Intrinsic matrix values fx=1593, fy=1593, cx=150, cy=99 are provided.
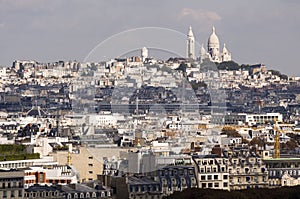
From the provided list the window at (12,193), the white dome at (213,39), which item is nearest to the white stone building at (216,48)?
the white dome at (213,39)

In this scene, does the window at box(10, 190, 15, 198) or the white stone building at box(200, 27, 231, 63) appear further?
the white stone building at box(200, 27, 231, 63)

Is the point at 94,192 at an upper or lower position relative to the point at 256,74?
lower

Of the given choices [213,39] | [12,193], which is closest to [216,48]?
[213,39]

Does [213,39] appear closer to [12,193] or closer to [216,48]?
[216,48]

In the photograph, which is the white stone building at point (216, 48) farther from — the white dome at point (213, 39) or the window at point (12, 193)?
the window at point (12, 193)

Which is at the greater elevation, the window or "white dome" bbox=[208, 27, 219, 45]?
"white dome" bbox=[208, 27, 219, 45]

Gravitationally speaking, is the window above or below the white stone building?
below

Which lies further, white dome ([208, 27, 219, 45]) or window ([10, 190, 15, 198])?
white dome ([208, 27, 219, 45])

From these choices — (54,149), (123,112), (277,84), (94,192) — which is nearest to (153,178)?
(94,192)

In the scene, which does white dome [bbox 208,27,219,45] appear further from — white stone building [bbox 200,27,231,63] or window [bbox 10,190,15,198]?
window [bbox 10,190,15,198]

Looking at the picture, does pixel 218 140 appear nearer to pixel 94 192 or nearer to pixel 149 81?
pixel 149 81

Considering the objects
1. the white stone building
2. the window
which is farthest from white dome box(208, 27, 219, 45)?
the window
